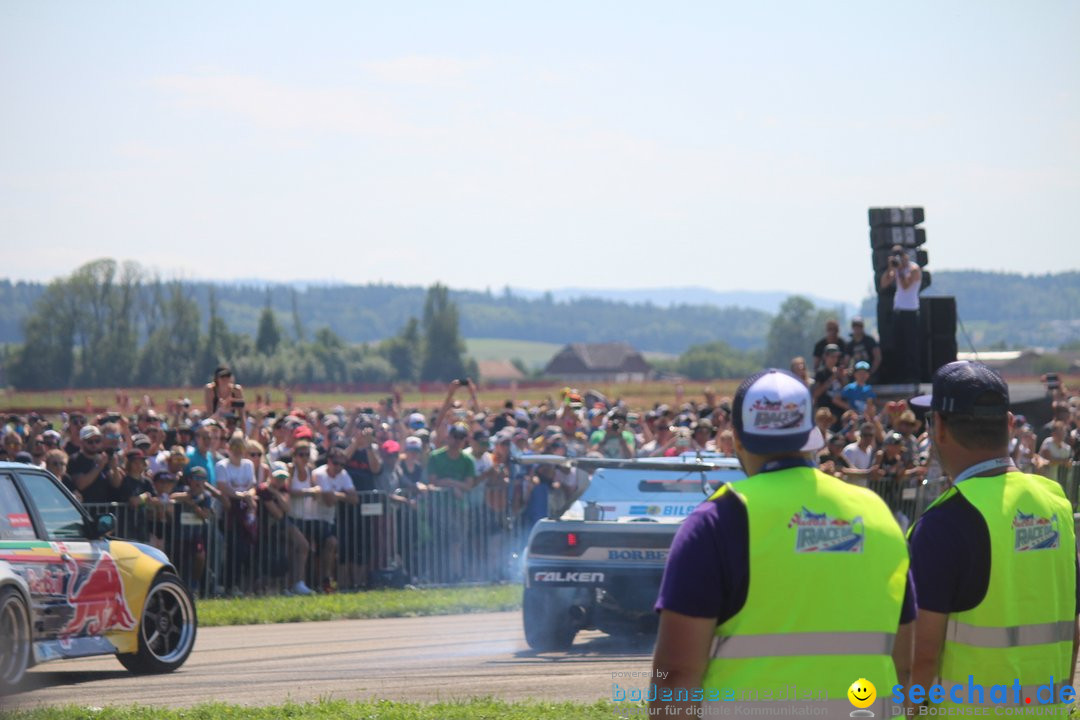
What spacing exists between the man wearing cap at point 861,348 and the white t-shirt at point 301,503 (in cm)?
680

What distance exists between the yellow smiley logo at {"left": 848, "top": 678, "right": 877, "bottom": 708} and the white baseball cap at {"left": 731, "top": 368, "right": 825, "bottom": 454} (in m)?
0.59

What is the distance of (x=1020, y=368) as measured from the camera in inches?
3319

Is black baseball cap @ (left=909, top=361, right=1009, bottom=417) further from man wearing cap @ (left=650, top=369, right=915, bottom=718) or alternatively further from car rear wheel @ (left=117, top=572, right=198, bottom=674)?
car rear wheel @ (left=117, top=572, right=198, bottom=674)

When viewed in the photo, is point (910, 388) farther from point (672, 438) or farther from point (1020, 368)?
point (1020, 368)

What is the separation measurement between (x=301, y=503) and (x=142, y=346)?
318 feet

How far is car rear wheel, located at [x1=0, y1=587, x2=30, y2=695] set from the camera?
9445 millimetres

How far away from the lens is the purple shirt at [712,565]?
360 centimetres

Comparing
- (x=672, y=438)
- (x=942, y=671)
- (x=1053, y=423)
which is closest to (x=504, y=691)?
(x=942, y=671)

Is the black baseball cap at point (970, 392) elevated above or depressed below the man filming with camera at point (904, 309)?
below

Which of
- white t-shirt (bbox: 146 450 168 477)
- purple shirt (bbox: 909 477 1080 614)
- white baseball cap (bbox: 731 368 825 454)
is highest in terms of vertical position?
white baseball cap (bbox: 731 368 825 454)

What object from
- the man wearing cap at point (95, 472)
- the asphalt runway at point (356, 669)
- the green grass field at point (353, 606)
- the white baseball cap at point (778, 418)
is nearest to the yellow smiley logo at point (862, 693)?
the white baseball cap at point (778, 418)

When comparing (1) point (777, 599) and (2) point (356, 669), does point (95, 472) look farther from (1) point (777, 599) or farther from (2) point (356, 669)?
(1) point (777, 599)

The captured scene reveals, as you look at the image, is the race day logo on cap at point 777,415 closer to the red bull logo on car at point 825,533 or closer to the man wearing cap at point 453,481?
the red bull logo on car at point 825,533

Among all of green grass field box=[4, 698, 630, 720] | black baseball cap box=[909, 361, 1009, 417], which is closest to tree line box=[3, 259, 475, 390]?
green grass field box=[4, 698, 630, 720]
